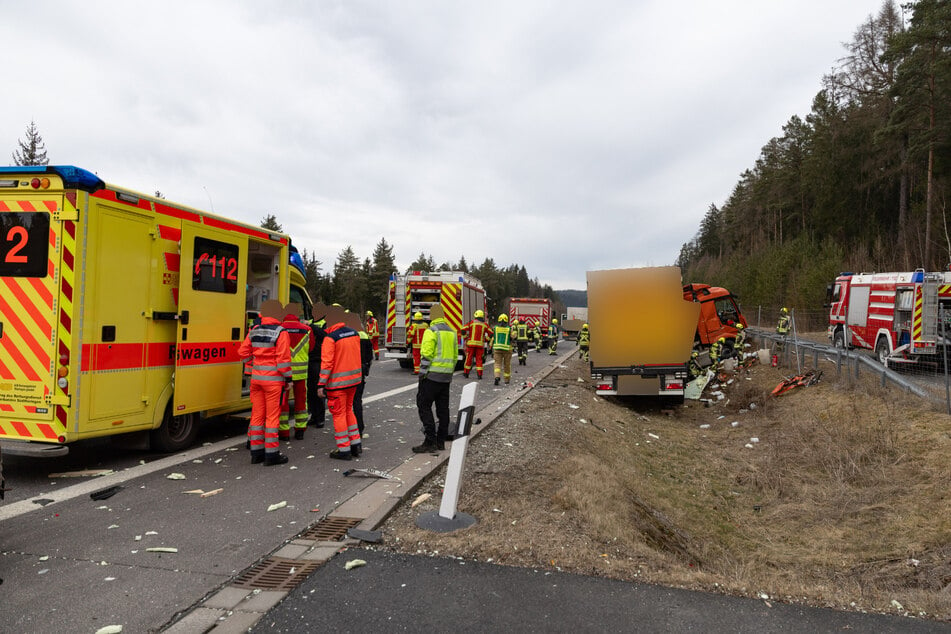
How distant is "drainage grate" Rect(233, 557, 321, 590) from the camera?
11.5ft

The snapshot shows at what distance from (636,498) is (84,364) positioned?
18.3 feet

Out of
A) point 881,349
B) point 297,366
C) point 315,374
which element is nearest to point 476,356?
point 315,374

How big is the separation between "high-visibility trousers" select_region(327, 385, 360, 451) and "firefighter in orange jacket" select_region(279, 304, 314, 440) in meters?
1.03

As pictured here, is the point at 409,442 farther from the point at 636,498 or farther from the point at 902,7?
the point at 902,7

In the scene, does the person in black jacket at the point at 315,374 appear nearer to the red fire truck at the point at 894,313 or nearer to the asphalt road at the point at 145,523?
the asphalt road at the point at 145,523

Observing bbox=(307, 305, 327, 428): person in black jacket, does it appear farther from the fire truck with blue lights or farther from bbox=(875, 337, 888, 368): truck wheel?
bbox=(875, 337, 888, 368): truck wheel

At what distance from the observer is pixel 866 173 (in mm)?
40875

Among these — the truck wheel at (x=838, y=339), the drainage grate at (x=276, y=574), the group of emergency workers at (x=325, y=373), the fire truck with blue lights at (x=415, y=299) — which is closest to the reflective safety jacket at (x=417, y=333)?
the fire truck with blue lights at (x=415, y=299)

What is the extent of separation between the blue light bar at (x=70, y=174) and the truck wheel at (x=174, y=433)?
8.12 feet

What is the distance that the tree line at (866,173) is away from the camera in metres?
28.1

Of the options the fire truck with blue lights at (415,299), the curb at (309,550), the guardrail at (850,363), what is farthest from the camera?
the fire truck with blue lights at (415,299)

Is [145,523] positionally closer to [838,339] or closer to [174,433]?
[174,433]

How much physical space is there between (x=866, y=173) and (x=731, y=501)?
43.4m

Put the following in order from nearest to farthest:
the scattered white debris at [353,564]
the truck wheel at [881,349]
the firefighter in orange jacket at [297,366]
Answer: the scattered white debris at [353,564] < the firefighter in orange jacket at [297,366] < the truck wheel at [881,349]
